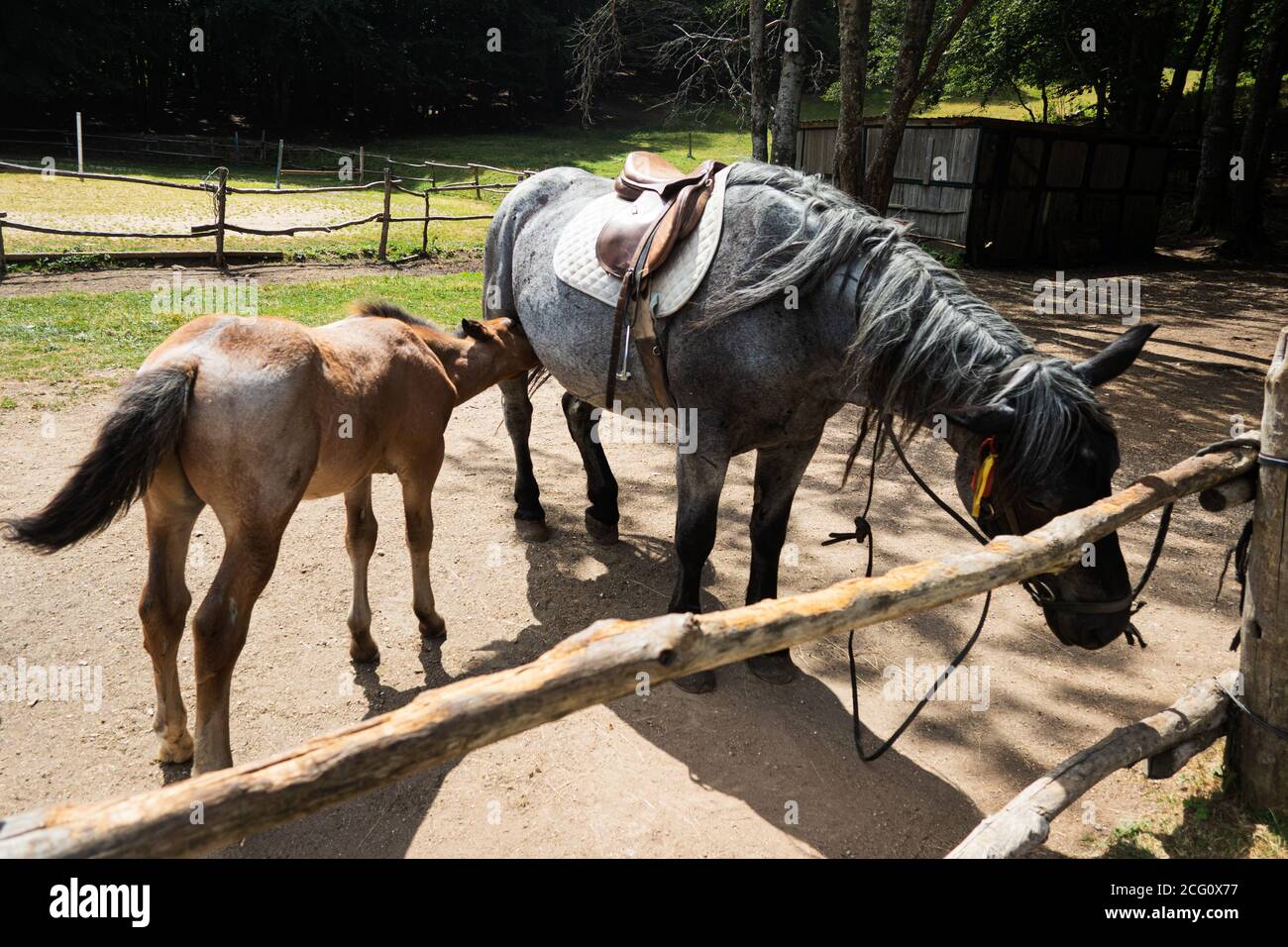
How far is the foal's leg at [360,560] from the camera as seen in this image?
12.8 feet

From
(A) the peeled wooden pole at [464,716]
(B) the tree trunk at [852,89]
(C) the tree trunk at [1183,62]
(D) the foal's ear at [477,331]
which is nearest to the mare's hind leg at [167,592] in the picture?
(D) the foal's ear at [477,331]

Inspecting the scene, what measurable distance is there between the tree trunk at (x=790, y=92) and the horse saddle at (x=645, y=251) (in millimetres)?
6192

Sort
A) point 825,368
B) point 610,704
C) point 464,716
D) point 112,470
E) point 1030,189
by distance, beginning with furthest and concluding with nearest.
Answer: point 1030,189 < point 610,704 < point 825,368 < point 112,470 < point 464,716

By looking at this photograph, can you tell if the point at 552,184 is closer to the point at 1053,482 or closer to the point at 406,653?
the point at 406,653

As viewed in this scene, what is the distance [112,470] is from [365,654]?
63.3 inches

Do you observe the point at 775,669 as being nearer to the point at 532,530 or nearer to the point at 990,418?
the point at 990,418

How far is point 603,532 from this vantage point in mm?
5387

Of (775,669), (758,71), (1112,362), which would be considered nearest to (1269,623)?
(1112,362)

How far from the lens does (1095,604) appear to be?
120 inches

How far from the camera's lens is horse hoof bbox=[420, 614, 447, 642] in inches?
164

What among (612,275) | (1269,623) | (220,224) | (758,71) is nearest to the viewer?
(1269,623)

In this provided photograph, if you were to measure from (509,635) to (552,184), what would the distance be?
3.01 m

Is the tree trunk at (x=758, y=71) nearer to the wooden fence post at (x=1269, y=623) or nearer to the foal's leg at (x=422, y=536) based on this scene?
the foal's leg at (x=422, y=536)

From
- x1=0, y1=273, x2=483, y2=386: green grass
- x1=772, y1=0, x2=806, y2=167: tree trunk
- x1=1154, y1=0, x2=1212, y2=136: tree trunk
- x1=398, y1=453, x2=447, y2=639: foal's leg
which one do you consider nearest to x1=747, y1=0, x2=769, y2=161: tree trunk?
x1=772, y1=0, x2=806, y2=167: tree trunk
